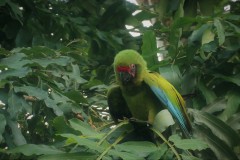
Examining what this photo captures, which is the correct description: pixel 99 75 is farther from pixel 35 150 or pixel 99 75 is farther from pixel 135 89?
pixel 35 150

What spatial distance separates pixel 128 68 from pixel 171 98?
32 centimetres

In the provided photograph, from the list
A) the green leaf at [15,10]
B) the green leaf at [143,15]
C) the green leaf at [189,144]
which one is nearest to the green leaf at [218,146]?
the green leaf at [189,144]

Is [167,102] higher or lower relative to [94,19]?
lower

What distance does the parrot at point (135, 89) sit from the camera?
2.41m

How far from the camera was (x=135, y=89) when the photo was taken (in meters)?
2.53

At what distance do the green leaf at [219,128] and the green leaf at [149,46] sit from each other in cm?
44

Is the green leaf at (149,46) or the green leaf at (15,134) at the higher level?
the green leaf at (149,46)

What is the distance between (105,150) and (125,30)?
75.6 inches

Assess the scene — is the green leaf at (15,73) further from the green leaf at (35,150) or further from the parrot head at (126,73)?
the parrot head at (126,73)

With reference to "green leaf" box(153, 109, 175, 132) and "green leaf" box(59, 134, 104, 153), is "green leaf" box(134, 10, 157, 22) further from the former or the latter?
"green leaf" box(59, 134, 104, 153)

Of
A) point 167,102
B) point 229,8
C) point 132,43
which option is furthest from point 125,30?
point 167,102

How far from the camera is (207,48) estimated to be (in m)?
2.52

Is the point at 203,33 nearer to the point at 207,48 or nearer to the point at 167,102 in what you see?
the point at 207,48

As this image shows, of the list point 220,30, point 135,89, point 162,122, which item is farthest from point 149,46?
point 162,122
